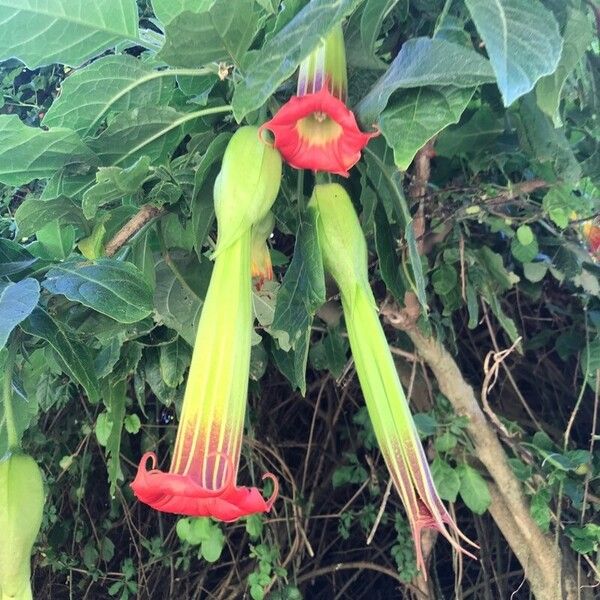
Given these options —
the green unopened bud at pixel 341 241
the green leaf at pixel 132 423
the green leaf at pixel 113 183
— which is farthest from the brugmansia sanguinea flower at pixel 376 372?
the green leaf at pixel 132 423

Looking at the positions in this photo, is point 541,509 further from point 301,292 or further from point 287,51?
point 287,51

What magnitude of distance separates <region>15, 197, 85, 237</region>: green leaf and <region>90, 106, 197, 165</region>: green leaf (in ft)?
0.13

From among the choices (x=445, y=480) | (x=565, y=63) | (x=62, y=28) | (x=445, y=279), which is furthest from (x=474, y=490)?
(x=62, y=28)

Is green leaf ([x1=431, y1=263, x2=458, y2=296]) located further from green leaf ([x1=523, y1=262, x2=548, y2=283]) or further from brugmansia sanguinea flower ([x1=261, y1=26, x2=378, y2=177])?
brugmansia sanguinea flower ([x1=261, y1=26, x2=378, y2=177])

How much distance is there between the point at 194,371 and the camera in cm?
33

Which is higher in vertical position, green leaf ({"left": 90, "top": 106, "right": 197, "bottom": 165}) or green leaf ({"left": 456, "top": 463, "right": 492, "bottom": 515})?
green leaf ({"left": 90, "top": 106, "right": 197, "bottom": 165})

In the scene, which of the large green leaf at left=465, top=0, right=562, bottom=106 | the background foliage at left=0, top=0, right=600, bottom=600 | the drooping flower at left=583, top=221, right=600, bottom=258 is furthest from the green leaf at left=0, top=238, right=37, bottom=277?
the drooping flower at left=583, top=221, right=600, bottom=258

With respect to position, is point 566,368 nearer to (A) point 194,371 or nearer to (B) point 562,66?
(B) point 562,66

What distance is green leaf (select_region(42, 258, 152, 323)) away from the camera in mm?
418

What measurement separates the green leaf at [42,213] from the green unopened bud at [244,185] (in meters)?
0.14

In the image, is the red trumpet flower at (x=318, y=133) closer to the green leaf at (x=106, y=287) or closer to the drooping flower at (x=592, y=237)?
the green leaf at (x=106, y=287)

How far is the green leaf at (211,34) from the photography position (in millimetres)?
384

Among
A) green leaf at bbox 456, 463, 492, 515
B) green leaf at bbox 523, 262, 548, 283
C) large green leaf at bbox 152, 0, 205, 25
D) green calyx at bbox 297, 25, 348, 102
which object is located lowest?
green leaf at bbox 456, 463, 492, 515

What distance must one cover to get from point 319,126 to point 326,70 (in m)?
0.03
